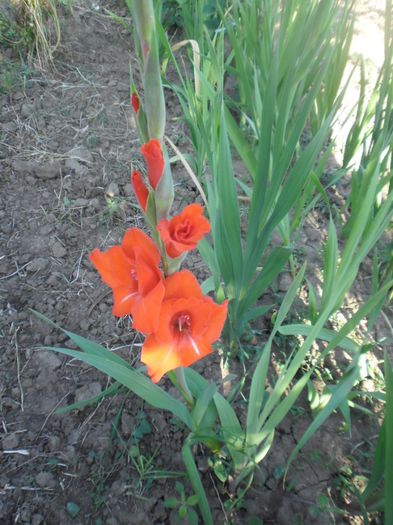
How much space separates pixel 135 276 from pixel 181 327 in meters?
0.12

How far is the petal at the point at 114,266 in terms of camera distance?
671 mm

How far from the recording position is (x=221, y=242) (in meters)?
1.15

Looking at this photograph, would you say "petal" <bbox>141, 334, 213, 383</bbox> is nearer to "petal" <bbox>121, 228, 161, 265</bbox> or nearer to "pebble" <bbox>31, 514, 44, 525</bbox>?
"petal" <bbox>121, 228, 161, 265</bbox>

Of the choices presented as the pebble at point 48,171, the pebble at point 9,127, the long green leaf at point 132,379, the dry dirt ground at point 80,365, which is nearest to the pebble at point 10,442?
the dry dirt ground at point 80,365

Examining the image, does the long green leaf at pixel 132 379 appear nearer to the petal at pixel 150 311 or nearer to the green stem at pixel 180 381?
the green stem at pixel 180 381

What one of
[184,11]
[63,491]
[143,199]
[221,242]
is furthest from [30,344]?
[184,11]

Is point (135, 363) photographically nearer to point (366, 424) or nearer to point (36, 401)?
point (36, 401)

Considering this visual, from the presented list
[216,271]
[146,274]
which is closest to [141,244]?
[146,274]

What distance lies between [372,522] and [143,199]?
980 mm

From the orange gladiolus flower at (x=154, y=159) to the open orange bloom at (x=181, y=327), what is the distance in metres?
0.16

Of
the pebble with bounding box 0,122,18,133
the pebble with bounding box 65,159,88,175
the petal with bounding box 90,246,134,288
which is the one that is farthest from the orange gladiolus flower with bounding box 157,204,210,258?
the pebble with bounding box 0,122,18,133

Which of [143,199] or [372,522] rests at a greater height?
[143,199]

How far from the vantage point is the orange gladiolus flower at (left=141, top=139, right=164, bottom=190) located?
555 mm

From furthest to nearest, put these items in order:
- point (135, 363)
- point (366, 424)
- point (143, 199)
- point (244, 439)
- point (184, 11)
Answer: point (184, 11)
point (135, 363)
point (366, 424)
point (244, 439)
point (143, 199)
